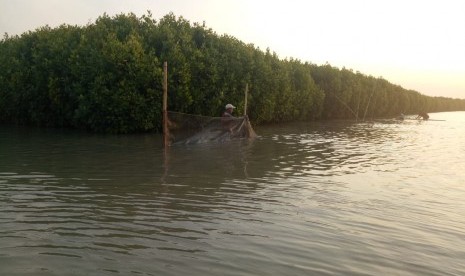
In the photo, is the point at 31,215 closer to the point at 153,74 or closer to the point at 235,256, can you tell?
the point at 235,256

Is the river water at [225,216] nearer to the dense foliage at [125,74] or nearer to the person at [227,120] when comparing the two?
the person at [227,120]

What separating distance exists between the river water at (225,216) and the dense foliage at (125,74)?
791 centimetres

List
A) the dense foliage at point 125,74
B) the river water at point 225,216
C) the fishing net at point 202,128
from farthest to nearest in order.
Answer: the dense foliage at point 125,74, the fishing net at point 202,128, the river water at point 225,216

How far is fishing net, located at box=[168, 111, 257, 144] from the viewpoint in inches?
642

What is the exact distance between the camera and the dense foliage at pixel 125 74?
2119 cm

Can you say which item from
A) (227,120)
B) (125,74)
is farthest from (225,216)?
(125,74)

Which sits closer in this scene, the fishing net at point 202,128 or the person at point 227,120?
the fishing net at point 202,128

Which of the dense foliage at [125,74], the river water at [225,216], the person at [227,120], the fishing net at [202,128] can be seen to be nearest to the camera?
the river water at [225,216]

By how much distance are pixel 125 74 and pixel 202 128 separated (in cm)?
640

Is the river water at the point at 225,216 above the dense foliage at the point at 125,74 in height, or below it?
below

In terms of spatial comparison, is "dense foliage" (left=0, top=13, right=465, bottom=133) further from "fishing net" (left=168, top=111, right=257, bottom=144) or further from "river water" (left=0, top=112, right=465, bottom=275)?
"river water" (left=0, top=112, right=465, bottom=275)

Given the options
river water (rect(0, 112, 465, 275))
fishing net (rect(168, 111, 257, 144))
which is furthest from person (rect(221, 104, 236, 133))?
river water (rect(0, 112, 465, 275))

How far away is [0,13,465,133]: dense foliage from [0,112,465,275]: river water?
7.91m

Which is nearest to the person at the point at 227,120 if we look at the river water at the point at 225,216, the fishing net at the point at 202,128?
the fishing net at the point at 202,128
